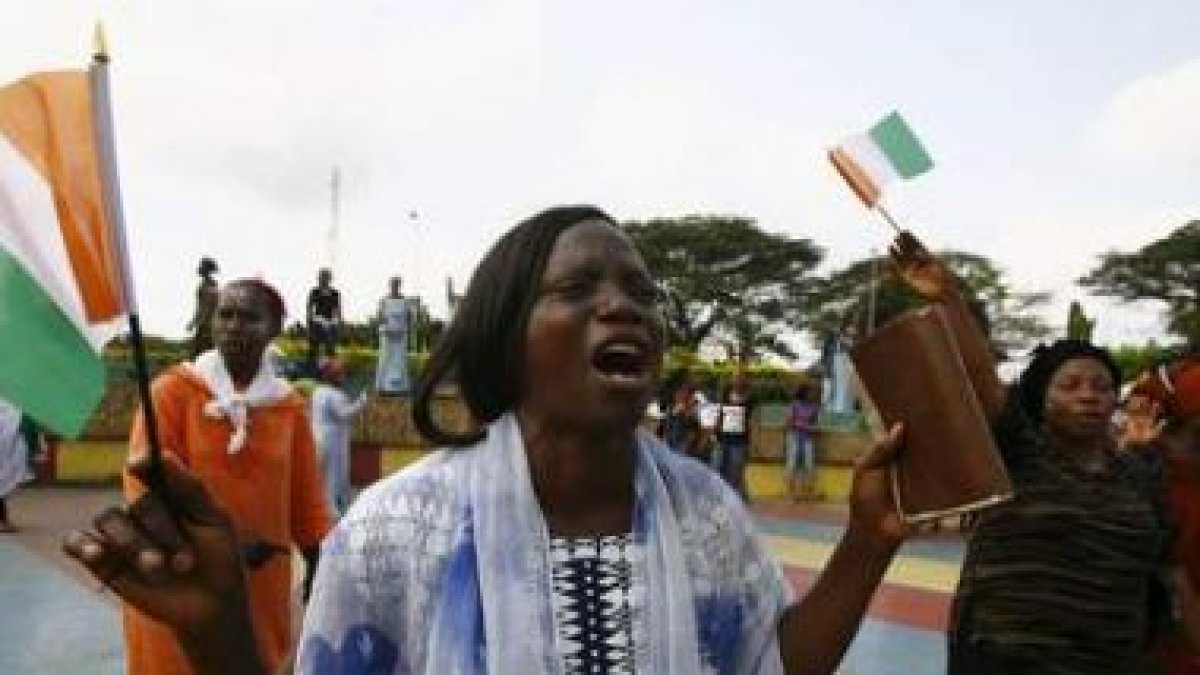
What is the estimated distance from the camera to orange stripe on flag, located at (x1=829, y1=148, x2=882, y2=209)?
4.00m

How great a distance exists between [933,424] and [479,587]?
0.68m

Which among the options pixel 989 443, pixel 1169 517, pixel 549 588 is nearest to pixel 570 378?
pixel 549 588

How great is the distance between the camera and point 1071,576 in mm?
3902

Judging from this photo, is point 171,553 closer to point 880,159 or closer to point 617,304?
point 617,304

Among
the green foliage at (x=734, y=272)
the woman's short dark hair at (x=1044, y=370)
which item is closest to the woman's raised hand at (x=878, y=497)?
the woman's short dark hair at (x=1044, y=370)

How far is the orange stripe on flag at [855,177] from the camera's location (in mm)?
4004

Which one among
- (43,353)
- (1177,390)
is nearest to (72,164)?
(43,353)

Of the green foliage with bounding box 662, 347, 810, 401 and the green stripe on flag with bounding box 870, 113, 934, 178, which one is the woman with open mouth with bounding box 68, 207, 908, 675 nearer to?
the green stripe on flag with bounding box 870, 113, 934, 178

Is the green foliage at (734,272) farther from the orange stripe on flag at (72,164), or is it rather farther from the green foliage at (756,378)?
the orange stripe on flag at (72,164)

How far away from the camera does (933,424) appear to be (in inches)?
86.0

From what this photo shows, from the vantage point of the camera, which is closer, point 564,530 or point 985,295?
point 564,530

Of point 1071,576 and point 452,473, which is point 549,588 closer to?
point 452,473

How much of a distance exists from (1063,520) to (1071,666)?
1.20 ft

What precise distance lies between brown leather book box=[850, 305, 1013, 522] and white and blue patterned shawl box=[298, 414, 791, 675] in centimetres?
31
